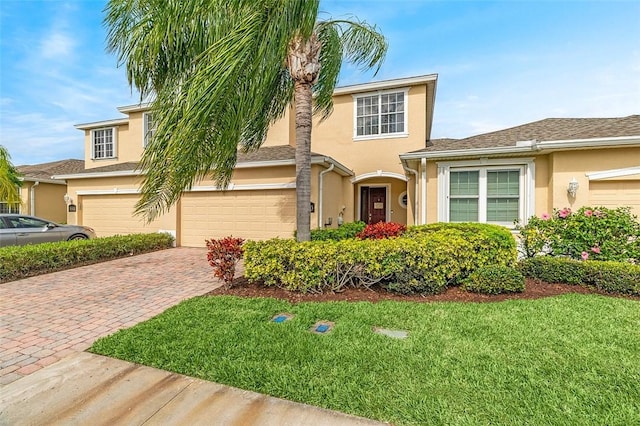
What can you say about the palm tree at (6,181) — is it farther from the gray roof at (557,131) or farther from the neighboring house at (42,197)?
the gray roof at (557,131)

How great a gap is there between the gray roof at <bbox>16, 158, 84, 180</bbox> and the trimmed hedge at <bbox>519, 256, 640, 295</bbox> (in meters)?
19.5

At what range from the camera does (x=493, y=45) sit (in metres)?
8.83

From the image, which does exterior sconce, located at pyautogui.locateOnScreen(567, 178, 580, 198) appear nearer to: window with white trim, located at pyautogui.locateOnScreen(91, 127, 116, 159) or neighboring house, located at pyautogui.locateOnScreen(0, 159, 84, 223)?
window with white trim, located at pyautogui.locateOnScreen(91, 127, 116, 159)

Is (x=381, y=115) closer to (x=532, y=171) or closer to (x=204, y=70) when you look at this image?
(x=532, y=171)

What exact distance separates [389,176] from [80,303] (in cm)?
1046

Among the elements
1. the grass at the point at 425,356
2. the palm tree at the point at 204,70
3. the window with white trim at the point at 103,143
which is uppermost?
the window with white trim at the point at 103,143

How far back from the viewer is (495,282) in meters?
5.49

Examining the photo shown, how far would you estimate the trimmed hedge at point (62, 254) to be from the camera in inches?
278

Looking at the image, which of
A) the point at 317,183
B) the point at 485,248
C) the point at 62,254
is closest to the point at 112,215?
the point at 62,254

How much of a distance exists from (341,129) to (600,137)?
8520mm

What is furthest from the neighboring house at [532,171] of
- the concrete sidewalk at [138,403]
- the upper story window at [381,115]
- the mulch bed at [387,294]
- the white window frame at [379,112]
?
the concrete sidewalk at [138,403]

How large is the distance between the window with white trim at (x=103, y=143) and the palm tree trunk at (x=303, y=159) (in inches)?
584

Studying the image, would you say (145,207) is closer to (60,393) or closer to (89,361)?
(89,361)

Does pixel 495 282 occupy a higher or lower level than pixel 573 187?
lower
